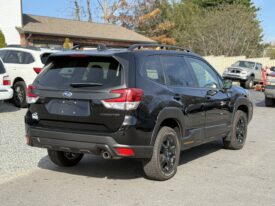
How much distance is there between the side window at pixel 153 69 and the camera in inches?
241

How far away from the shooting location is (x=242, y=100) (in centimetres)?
869

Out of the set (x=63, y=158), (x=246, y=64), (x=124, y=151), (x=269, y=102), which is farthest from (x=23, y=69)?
(x=246, y=64)

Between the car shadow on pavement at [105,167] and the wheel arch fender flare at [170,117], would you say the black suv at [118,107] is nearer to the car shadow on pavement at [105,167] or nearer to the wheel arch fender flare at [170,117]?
the wheel arch fender flare at [170,117]

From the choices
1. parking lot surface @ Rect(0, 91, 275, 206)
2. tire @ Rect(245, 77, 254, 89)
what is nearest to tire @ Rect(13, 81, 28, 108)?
parking lot surface @ Rect(0, 91, 275, 206)

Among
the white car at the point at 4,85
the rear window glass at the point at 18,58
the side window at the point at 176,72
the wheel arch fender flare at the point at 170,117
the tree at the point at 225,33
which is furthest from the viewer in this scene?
the tree at the point at 225,33

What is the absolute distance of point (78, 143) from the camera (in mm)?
5770

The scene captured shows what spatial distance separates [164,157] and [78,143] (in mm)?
1271

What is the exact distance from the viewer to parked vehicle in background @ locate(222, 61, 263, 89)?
94.6 ft

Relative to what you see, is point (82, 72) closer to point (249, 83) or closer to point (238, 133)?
point (238, 133)

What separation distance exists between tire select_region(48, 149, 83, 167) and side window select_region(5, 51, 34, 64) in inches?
284

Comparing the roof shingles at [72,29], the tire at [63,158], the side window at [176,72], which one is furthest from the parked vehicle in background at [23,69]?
the roof shingles at [72,29]

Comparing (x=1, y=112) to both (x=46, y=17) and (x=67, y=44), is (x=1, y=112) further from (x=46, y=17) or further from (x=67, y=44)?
(x=46, y=17)

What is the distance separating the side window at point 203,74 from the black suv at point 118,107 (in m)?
0.26

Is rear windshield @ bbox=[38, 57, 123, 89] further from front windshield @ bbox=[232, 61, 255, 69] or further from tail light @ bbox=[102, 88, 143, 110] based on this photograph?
front windshield @ bbox=[232, 61, 255, 69]
